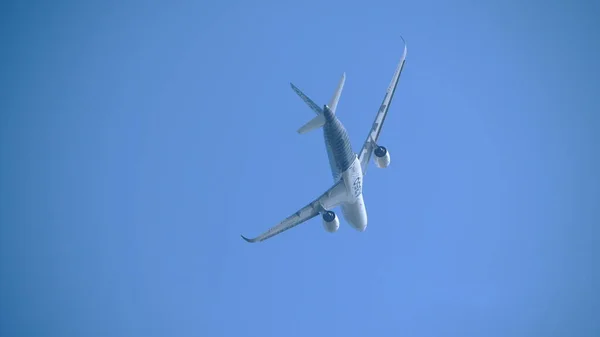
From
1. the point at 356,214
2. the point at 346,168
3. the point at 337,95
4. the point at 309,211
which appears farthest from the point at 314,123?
the point at 356,214

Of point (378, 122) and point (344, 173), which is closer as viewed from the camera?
point (344, 173)

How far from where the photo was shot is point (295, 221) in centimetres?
3978

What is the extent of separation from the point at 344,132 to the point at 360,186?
7743mm

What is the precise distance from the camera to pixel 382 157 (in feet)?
121

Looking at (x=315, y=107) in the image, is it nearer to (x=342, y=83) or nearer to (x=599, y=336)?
(x=342, y=83)

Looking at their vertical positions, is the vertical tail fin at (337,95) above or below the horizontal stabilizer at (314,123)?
above

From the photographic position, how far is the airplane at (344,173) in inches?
1294

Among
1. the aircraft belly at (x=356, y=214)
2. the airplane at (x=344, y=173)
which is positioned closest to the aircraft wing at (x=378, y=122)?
the airplane at (x=344, y=173)

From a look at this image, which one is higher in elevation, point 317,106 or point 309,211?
point 317,106

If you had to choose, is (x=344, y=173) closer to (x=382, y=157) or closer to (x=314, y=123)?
(x=382, y=157)

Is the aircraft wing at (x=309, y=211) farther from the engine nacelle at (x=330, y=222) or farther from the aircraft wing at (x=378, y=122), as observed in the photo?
the aircraft wing at (x=378, y=122)

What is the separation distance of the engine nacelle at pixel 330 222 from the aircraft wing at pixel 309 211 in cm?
125

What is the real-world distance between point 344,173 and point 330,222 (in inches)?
183

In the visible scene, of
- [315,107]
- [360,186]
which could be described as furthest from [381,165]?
[315,107]
